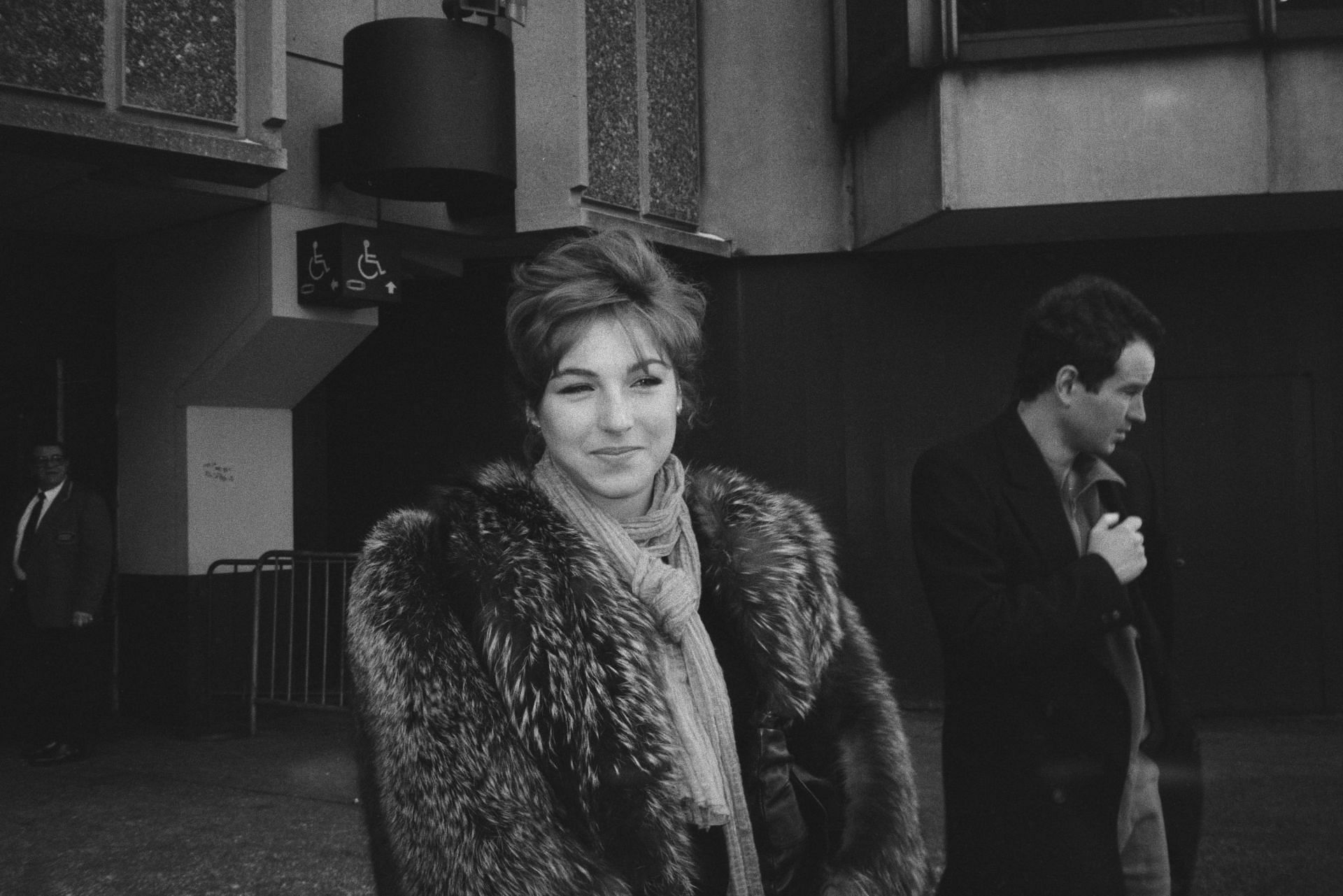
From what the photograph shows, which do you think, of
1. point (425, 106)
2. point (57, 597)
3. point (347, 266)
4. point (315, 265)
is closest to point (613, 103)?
point (425, 106)

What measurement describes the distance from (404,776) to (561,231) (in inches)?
268

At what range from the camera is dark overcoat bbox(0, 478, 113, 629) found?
761 cm

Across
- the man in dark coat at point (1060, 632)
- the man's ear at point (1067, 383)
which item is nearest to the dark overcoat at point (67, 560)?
the man in dark coat at point (1060, 632)

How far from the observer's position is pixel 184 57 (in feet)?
22.7

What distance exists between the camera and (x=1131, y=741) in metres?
2.73

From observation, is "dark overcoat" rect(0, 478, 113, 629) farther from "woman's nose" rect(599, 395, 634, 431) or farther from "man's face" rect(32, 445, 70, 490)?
"woman's nose" rect(599, 395, 634, 431)

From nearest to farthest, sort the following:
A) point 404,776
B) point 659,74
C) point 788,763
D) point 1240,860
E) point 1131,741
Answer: point 404,776
point 788,763
point 1131,741
point 1240,860
point 659,74

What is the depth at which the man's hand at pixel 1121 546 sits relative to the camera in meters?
2.63

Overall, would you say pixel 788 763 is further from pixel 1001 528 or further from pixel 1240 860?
pixel 1240 860

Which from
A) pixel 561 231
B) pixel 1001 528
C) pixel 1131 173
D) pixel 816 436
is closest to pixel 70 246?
pixel 561 231

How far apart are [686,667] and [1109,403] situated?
123cm

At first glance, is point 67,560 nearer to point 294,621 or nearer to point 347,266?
point 294,621

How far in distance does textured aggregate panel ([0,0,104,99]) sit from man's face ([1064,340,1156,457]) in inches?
218

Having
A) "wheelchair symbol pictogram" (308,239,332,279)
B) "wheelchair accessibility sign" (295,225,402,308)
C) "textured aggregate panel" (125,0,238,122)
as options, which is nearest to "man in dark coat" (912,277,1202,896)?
"textured aggregate panel" (125,0,238,122)
